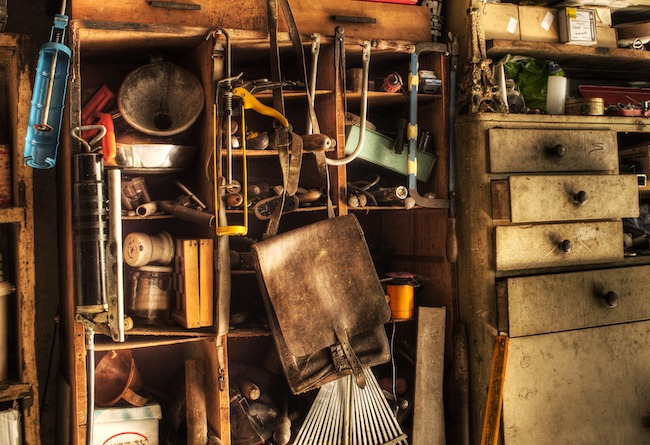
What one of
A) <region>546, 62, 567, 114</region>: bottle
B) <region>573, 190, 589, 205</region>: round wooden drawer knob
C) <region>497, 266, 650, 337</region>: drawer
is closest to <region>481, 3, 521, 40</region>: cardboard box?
<region>546, 62, 567, 114</region>: bottle

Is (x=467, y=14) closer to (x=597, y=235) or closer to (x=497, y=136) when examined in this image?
(x=497, y=136)

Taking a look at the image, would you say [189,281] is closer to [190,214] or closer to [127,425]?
[190,214]

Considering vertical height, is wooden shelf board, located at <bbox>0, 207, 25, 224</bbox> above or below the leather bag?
above

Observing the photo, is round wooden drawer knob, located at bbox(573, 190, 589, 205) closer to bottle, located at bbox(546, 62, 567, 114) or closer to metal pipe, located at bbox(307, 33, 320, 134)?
bottle, located at bbox(546, 62, 567, 114)

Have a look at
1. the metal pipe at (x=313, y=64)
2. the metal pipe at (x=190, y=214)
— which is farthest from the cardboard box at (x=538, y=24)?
the metal pipe at (x=190, y=214)

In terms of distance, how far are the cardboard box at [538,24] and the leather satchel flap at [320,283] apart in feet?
4.28

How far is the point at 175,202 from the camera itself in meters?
2.72

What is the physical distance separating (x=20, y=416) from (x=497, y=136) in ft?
7.49

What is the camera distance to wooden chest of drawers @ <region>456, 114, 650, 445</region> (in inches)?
111

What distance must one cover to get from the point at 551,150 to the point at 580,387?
106 cm

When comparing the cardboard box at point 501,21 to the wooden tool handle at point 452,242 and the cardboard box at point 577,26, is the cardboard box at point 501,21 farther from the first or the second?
the wooden tool handle at point 452,242

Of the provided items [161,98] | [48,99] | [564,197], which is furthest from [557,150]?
[48,99]

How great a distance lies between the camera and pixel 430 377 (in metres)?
2.97

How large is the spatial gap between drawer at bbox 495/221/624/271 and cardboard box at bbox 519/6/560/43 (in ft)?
3.06
